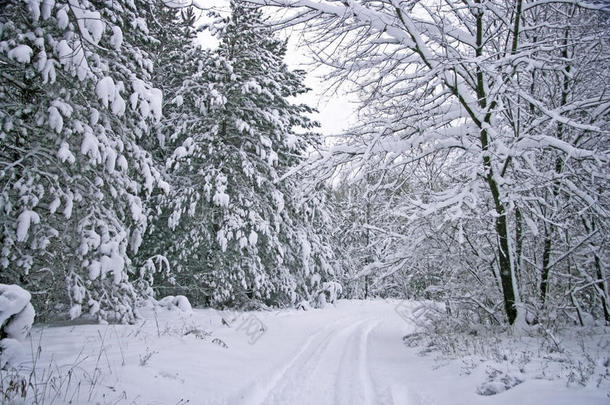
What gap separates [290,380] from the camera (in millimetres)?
4844

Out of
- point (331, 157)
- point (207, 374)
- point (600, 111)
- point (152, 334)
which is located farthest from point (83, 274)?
point (600, 111)

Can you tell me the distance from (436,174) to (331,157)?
8.29 ft

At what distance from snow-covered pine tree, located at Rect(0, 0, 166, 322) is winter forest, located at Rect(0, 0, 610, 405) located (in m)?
0.05

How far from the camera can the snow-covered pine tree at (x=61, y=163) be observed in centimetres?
582

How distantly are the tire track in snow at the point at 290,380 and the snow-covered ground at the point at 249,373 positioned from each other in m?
0.01

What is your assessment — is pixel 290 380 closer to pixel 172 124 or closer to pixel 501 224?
pixel 501 224

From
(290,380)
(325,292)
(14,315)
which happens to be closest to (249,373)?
(290,380)

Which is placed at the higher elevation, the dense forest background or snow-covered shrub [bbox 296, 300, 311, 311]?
the dense forest background

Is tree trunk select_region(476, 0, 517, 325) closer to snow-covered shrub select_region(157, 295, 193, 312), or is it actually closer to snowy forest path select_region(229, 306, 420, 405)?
snowy forest path select_region(229, 306, 420, 405)

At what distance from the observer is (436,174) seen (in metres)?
6.73

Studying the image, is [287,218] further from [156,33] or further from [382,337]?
[156,33]

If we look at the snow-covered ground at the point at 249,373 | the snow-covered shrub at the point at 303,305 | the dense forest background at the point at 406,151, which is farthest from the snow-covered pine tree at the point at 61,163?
the snow-covered shrub at the point at 303,305

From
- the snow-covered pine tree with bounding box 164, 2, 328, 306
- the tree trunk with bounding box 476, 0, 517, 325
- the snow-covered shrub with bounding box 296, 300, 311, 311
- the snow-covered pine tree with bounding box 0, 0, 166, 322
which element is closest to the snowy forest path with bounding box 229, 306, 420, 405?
the tree trunk with bounding box 476, 0, 517, 325

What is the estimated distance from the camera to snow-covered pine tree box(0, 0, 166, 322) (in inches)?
229
